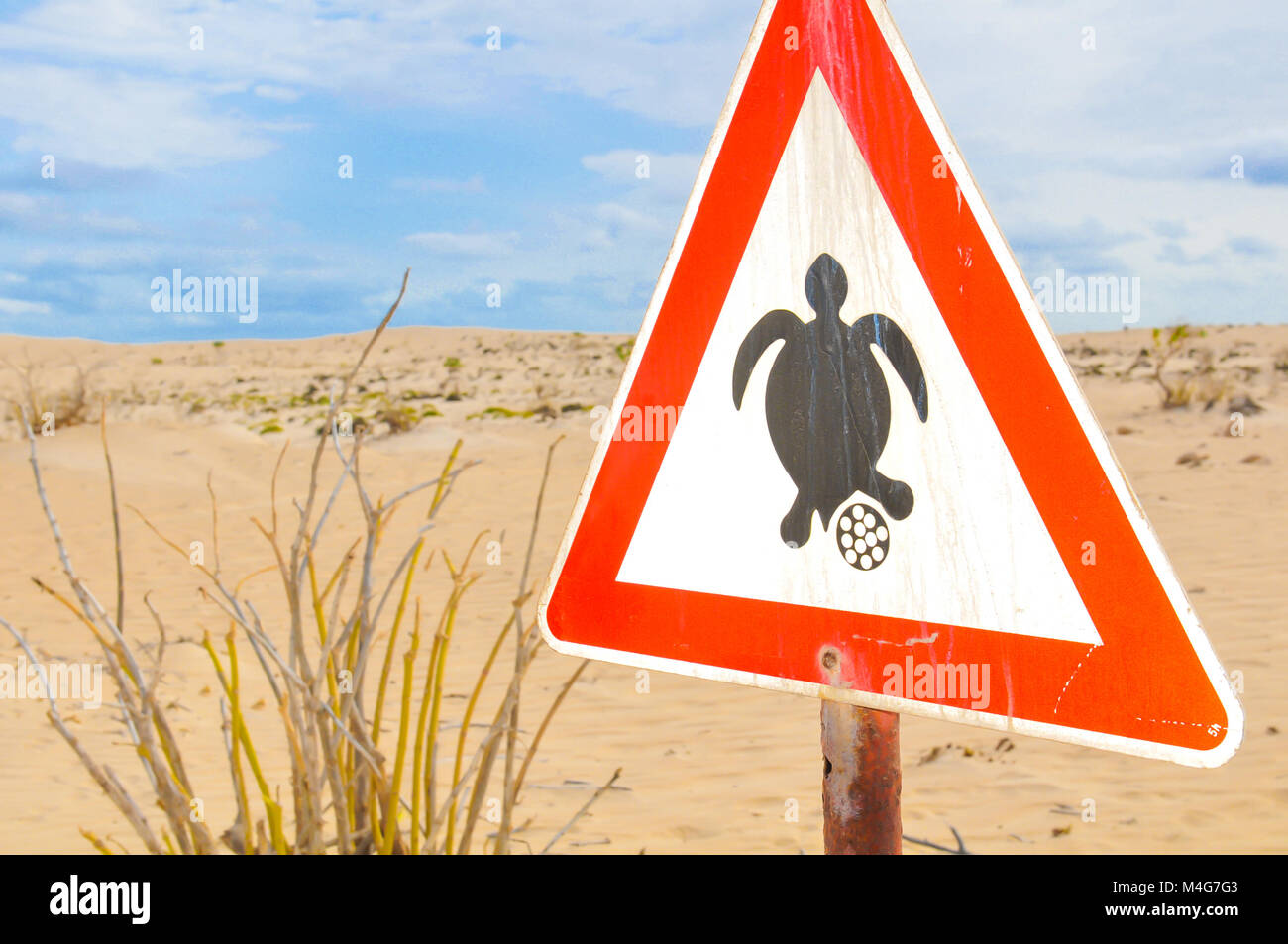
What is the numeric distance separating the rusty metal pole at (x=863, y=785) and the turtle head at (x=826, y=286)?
1.70 ft

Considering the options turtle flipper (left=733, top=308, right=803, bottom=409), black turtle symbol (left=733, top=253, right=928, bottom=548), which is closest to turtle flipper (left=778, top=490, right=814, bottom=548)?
black turtle symbol (left=733, top=253, right=928, bottom=548)

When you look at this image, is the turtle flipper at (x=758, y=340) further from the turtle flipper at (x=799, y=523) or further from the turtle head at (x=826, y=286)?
the turtle flipper at (x=799, y=523)

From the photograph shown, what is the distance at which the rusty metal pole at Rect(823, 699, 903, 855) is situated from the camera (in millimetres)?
1318

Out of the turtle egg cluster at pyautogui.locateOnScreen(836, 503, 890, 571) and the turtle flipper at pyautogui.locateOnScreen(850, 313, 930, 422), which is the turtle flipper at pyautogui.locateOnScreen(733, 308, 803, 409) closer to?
the turtle flipper at pyautogui.locateOnScreen(850, 313, 930, 422)

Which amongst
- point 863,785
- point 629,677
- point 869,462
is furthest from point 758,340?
point 629,677

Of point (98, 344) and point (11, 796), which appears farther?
point (98, 344)

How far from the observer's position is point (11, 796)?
175 inches

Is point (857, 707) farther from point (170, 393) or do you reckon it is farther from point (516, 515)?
point (170, 393)

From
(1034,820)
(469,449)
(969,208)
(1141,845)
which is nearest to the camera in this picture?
(969,208)

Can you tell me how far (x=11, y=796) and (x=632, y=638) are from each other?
419 cm

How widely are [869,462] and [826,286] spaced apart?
233 millimetres

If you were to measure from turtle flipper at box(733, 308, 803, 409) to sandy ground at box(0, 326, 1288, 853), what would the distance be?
27.7 inches

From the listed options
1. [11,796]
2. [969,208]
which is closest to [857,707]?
[969,208]

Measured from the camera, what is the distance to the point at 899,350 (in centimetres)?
125
